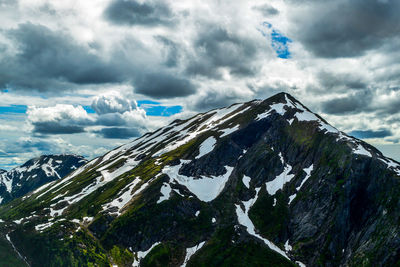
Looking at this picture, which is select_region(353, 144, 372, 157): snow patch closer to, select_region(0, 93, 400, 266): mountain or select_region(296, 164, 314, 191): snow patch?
select_region(0, 93, 400, 266): mountain

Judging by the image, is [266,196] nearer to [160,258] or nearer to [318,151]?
[318,151]

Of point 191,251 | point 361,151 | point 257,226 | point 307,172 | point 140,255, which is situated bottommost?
point 140,255

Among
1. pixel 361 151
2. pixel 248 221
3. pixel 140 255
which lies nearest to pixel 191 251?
pixel 140 255

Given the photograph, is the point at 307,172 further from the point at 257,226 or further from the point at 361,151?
the point at 257,226

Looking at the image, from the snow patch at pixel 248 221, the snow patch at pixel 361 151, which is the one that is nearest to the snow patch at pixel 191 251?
the snow patch at pixel 248 221

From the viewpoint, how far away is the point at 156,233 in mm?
175375

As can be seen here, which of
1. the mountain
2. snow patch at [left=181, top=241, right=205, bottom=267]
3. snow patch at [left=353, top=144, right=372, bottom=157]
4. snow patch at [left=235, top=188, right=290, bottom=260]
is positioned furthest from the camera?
snow patch at [left=353, top=144, right=372, bottom=157]

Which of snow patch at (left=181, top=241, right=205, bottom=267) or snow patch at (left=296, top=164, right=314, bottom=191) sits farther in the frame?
snow patch at (left=296, top=164, right=314, bottom=191)

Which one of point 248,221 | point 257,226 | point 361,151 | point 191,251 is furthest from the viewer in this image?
point 248,221

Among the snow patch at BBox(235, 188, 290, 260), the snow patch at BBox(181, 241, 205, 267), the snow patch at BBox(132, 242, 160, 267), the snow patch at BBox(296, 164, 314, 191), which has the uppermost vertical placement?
the snow patch at BBox(296, 164, 314, 191)

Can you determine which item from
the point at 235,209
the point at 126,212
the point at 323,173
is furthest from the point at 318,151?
the point at 126,212

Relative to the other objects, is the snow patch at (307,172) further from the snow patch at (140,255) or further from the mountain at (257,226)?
the snow patch at (140,255)

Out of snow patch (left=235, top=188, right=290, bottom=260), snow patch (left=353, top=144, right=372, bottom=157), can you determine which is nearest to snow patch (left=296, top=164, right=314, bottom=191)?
snow patch (left=353, top=144, right=372, bottom=157)

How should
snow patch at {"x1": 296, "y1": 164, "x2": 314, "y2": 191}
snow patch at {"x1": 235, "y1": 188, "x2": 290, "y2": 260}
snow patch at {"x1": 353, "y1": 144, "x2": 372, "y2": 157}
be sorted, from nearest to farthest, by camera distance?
1. snow patch at {"x1": 235, "y1": 188, "x2": 290, "y2": 260}
2. snow patch at {"x1": 353, "y1": 144, "x2": 372, "y2": 157}
3. snow patch at {"x1": 296, "y1": 164, "x2": 314, "y2": 191}
